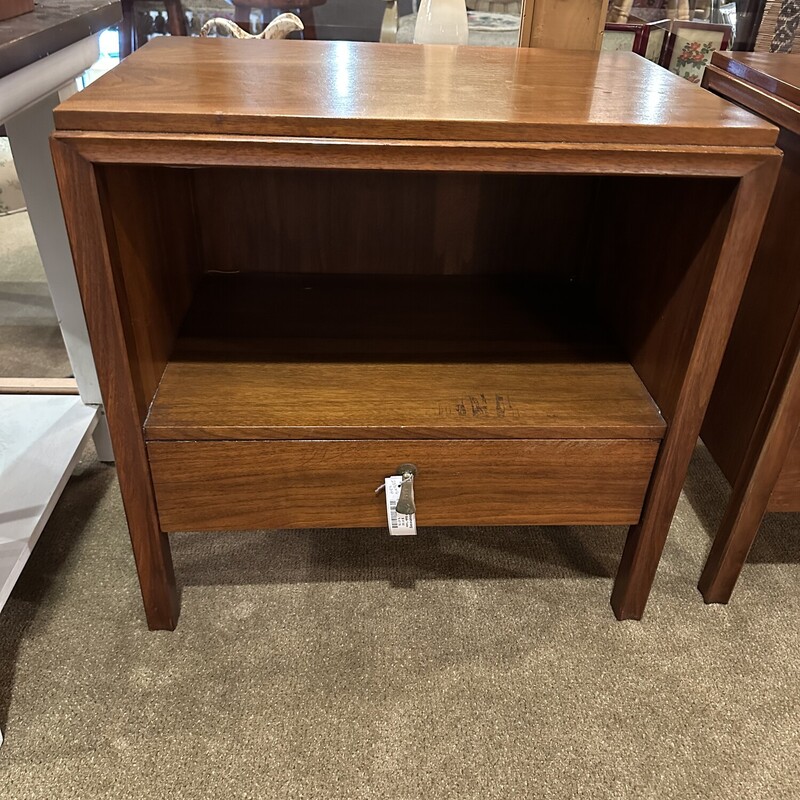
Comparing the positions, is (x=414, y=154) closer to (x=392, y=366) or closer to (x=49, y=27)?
(x=392, y=366)

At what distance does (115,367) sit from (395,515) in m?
0.30

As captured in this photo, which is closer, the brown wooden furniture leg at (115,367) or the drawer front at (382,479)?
the brown wooden furniture leg at (115,367)

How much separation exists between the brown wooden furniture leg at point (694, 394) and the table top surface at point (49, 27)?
614 millimetres

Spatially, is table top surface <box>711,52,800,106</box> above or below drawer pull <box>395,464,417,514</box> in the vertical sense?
above

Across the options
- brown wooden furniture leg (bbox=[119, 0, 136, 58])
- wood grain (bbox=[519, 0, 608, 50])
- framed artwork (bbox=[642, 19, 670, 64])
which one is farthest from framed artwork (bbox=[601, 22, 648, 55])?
brown wooden furniture leg (bbox=[119, 0, 136, 58])

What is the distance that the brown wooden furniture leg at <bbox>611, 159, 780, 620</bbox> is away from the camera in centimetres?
59

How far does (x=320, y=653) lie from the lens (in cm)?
79

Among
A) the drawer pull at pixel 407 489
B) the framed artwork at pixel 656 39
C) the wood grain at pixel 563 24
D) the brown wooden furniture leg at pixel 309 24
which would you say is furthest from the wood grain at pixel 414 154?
the brown wooden furniture leg at pixel 309 24

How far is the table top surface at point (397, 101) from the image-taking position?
0.53m

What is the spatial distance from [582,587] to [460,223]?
0.47m

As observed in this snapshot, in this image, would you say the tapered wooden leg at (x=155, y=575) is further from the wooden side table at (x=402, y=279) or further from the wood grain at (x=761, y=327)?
the wood grain at (x=761, y=327)

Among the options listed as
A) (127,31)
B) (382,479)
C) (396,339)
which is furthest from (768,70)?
(127,31)

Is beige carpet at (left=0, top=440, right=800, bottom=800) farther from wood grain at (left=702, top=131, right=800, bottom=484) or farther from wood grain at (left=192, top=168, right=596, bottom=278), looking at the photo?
wood grain at (left=192, top=168, right=596, bottom=278)

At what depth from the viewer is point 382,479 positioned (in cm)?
71
